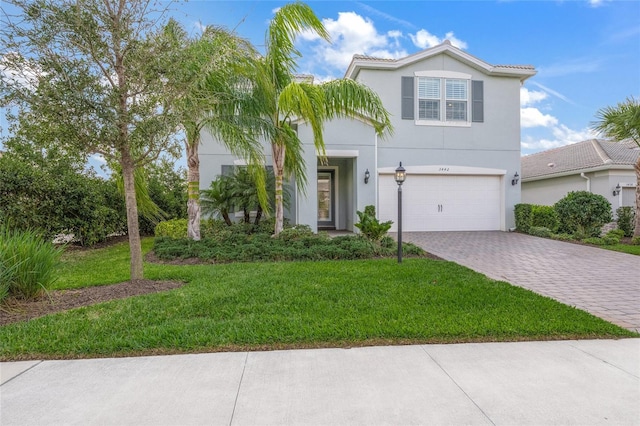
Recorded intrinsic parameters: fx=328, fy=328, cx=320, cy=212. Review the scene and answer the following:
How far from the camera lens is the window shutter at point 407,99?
13.1 m

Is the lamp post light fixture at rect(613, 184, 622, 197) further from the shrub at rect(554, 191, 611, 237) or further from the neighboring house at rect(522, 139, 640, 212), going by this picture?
the shrub at rect(554, 191, 611, 237)

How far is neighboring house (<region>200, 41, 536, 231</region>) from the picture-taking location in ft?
42.9

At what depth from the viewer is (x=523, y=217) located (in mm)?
13008

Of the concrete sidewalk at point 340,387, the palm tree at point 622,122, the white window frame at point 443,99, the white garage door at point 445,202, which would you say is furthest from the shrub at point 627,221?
the concrete sidewalk at point 340,387

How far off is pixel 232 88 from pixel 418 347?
717 cm

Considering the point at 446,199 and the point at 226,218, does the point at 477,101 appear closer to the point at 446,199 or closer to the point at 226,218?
the point at 446,199

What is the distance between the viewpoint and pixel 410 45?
1394 cm

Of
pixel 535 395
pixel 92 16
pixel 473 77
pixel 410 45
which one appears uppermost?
pixel 410 45

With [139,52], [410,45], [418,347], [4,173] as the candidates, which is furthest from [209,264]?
[410,45]

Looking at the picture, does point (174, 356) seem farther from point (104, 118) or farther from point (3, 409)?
point (104, 118)

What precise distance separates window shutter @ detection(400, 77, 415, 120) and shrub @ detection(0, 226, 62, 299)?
12018 mm

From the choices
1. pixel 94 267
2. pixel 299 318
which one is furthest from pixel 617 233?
pixel 94 267

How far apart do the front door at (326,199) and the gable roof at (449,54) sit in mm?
4399

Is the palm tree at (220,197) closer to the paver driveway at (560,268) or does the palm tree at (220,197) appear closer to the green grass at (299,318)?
the green grass at (299,318)
